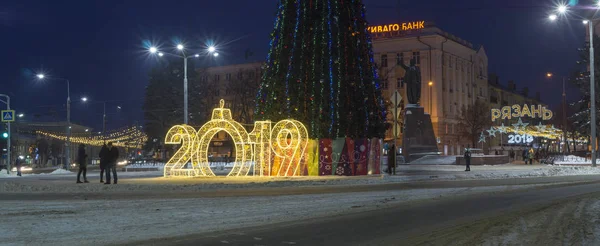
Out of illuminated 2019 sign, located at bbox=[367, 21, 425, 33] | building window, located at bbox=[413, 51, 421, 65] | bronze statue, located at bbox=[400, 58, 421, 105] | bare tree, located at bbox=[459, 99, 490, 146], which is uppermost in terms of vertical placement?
illuminated 2019 sign, located at bbox=[367, 21, 425, 33]

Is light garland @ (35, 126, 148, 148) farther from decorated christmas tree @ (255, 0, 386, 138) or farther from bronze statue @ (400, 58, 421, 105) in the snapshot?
decorated christmas tree @ (255, 0, 386, 138)

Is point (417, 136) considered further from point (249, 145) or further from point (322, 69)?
point (249, 145)

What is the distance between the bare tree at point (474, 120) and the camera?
84.1 m

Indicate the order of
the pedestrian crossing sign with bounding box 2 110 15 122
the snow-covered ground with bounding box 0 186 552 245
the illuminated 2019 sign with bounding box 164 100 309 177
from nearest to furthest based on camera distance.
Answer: the snow-covered ground with bounding box 0 186 552 245, the illuminated 2019 sign with bounding box 164 100 309 177, the pedestrian crossing sign with bounding box 2 110 15 122

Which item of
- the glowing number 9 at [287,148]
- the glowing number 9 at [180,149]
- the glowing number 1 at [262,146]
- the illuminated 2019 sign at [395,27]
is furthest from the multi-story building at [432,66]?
the glowing number 9 at [180,149]

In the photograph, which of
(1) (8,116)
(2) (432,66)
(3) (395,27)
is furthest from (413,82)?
(1) (8,116)

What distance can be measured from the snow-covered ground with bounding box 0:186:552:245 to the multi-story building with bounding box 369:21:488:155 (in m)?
66.4

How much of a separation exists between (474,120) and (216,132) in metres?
60.9

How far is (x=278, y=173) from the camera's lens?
30.3 m

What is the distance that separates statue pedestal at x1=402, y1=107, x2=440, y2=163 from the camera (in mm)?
56688

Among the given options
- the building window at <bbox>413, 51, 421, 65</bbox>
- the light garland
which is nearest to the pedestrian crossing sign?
the light garland

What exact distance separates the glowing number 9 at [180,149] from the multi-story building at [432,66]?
54.2 meters

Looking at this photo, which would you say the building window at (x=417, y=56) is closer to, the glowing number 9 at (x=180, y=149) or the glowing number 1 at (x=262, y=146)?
the glowing number 1 at (x=262, y=146)

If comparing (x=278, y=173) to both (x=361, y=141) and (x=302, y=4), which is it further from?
(x=302, y=4)
